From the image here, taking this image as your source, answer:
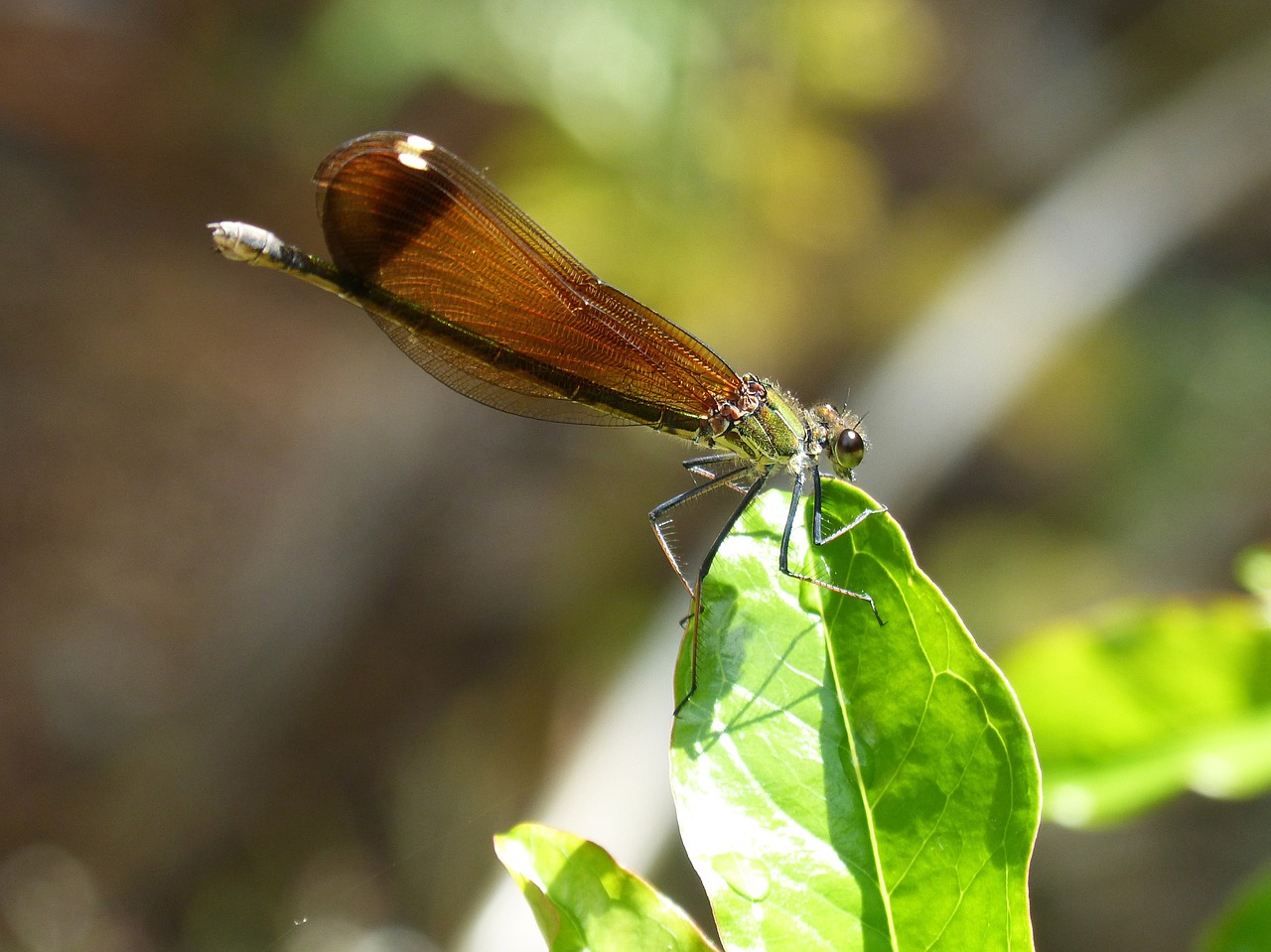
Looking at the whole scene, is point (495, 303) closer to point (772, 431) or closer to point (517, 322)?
point (517, 322)

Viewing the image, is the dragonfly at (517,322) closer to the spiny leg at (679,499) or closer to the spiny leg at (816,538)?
the spiny leg at (679,499)

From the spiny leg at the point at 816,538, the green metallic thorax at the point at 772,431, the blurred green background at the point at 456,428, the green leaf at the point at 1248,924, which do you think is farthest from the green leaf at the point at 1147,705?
the blurred green background at the point at 456,428

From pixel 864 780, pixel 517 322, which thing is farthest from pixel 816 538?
pixel 517 322

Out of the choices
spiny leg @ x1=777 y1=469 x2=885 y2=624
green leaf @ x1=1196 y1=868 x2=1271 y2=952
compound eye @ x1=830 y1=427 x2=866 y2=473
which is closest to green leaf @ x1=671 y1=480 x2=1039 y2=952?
spiny leg @ x1=777 y1=469 x2=885 y2=624

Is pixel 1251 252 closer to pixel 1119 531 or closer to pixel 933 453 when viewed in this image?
pixel 1119 531

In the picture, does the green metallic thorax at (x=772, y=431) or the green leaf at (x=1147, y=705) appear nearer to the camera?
the green leaf at (x=1147, y=705)

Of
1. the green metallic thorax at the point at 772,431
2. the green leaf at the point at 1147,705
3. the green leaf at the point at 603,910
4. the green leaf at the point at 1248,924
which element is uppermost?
the green metallic thorax at the point at 772,431
